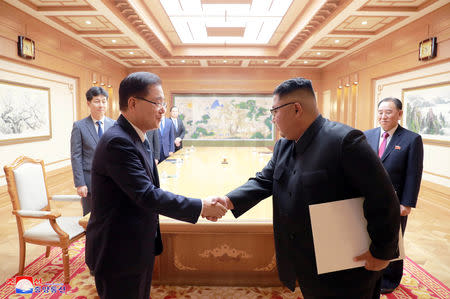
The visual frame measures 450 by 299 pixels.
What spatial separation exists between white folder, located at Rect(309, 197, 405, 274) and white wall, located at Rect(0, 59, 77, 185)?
4.97m

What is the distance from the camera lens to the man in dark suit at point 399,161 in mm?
2225

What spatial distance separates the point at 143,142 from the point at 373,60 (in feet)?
22.4

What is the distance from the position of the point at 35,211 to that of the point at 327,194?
235cm

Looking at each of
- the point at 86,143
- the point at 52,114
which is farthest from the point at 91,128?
the point at 52,114

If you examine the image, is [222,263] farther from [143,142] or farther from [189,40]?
[189,40]

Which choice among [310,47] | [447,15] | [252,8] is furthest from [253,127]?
[447,15]

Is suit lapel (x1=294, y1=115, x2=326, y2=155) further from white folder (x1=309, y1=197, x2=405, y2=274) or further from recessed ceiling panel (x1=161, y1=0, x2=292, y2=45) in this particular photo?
recessed ceiling panel (x1=161, y1=0, x2=292, y2=45)

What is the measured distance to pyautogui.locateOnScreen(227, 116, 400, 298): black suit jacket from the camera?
3.50 feet

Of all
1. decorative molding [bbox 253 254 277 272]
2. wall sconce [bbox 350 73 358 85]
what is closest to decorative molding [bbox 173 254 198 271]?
decorative molding [bbox 253 254 277 272]

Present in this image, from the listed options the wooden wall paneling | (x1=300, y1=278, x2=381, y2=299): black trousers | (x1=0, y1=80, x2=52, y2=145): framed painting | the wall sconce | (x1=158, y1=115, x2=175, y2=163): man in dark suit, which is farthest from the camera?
the wall sconce

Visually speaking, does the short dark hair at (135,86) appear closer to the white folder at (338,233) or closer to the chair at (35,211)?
the white folder at (338,233)

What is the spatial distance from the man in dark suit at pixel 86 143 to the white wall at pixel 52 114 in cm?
246

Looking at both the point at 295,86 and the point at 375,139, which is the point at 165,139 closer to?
the point at 375,139

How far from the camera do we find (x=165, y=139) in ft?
19.0
